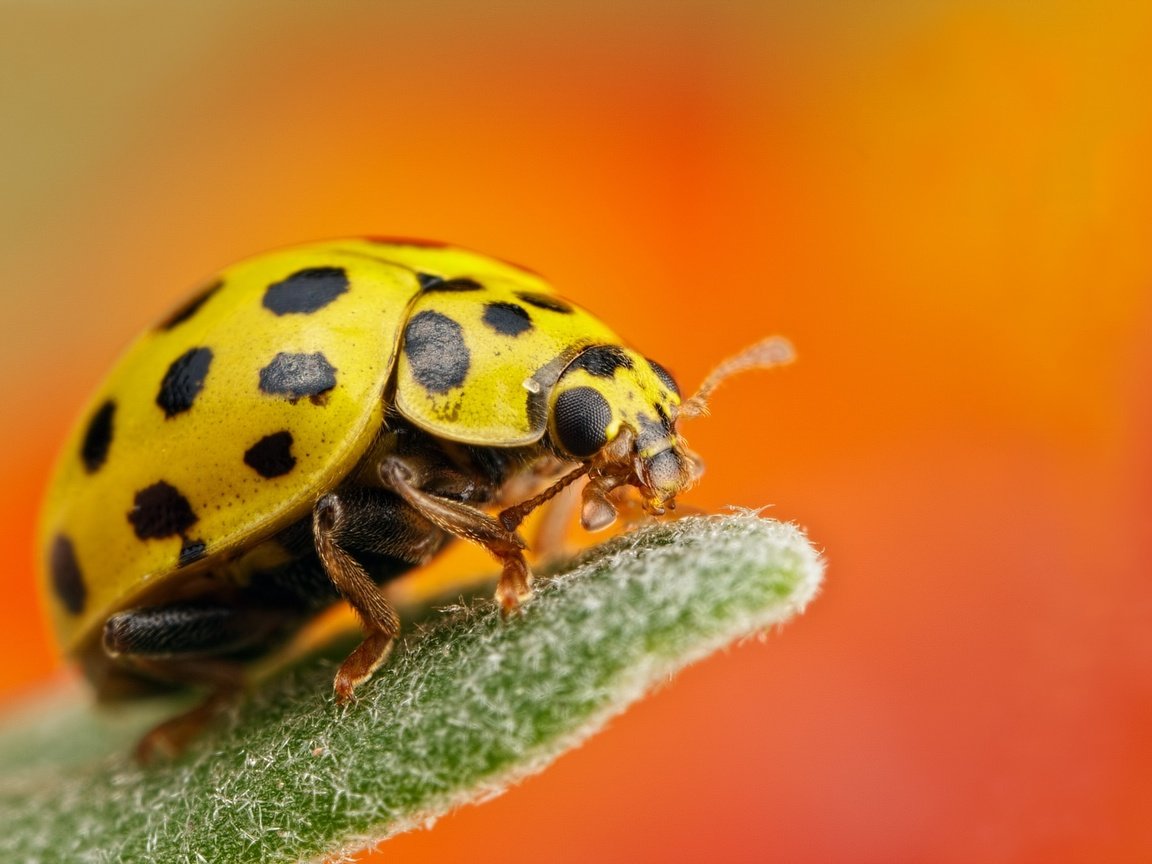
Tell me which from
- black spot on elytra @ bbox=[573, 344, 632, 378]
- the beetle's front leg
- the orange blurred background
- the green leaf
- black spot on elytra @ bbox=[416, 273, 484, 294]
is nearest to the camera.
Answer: the green leaf

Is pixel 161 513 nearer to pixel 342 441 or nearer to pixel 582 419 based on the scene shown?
pixel 342 441

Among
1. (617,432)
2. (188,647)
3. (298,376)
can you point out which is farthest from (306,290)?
(188,647)

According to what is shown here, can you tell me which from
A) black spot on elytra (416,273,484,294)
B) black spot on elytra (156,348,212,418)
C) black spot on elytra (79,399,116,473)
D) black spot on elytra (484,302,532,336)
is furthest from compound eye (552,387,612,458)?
black spot on elytra (79,399,116,473)

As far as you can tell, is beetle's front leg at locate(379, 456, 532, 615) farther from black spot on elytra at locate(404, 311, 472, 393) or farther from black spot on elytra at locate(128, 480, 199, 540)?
black spot on elytra at locate(128, 480, 199, 540)

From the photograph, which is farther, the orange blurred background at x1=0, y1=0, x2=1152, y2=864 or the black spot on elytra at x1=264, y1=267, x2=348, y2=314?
the orange blurred background at x1=0, y1=0, x2=1152, y2=864

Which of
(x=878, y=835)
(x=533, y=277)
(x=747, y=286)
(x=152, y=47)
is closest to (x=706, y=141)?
(x=747, y=286)
